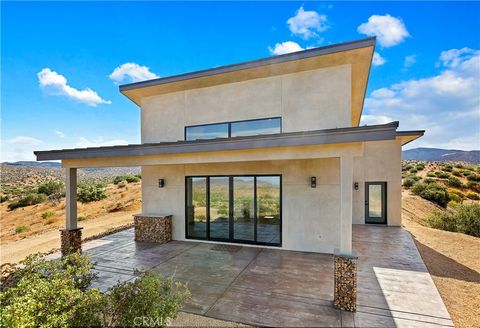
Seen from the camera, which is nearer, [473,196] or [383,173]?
[383,173]

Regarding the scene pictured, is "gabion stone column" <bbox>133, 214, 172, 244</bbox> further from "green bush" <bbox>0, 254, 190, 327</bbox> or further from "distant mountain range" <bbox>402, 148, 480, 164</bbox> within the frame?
"distant mountain range" <bbox>402, 148, 480, 164</bbox>

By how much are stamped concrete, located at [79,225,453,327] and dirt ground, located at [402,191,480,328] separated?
23 centimetres

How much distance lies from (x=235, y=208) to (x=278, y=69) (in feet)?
16.4

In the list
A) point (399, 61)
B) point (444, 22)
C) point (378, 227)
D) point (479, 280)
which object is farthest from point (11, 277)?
point (399, 61)

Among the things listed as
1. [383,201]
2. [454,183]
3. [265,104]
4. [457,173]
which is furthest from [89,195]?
[457,173]

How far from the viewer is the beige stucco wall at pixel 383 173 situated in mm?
11047

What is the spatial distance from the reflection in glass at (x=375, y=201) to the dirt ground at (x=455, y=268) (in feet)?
4.93

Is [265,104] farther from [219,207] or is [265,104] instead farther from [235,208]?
[219,207]

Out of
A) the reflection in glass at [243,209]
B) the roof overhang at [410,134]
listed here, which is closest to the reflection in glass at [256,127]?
the reflection in glass at [243,209]

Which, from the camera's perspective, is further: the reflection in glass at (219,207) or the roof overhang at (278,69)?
the reflection in glass at (219,207)

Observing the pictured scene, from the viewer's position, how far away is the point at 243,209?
814cm

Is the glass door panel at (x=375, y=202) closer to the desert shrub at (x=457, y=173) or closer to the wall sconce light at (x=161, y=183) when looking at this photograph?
the wall sconce light at (x=161, y=183)

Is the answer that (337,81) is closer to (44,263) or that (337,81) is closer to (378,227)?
(378,227)

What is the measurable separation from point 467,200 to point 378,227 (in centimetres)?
1833
